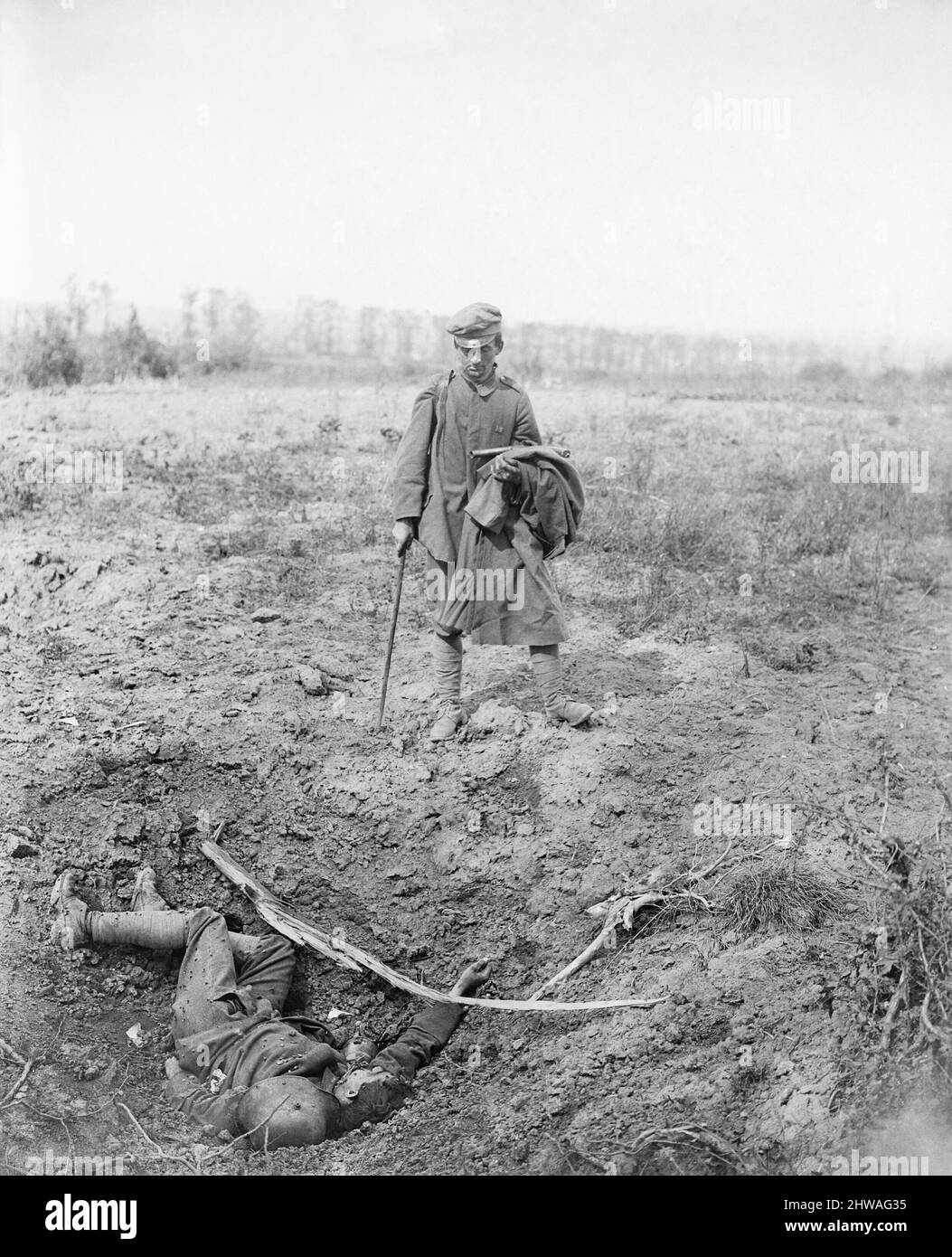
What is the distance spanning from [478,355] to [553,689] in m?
1.50

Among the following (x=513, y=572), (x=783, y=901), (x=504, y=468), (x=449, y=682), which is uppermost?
(x=504, y=468)

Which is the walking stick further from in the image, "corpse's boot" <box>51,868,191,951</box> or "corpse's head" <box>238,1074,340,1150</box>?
"corpse's head" <box>238,1074,340,1150</box>

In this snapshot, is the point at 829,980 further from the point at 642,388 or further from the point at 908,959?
the point at 642,388

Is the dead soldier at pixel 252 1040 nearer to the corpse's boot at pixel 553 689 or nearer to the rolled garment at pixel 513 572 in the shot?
the corpse's boot at pixel 553 689

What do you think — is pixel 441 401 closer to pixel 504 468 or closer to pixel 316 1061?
pixel 504 468

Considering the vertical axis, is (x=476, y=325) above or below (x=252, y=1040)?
above

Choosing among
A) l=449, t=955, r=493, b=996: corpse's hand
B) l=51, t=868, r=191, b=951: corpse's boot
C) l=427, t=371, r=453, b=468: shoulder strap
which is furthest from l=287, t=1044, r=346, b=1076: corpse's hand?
l=427, t=371, r=453, b=468: shoulder strap

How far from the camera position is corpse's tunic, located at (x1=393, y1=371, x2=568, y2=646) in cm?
511

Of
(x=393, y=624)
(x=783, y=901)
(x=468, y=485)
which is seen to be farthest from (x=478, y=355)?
(x=783, y=901)

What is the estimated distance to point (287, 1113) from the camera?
141 inches

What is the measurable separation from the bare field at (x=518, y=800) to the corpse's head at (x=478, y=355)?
1544 mm

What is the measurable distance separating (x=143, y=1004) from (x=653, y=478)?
5799mm

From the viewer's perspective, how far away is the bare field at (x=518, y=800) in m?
3.49
